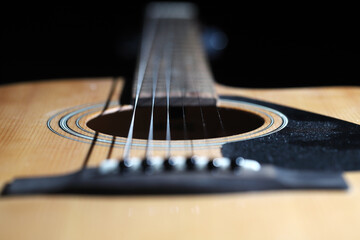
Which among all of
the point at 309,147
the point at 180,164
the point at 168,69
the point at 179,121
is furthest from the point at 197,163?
the point at 168,69

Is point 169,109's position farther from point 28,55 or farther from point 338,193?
point 28,55

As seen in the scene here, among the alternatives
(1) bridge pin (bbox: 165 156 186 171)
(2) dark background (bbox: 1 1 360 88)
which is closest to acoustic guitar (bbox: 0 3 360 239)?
(1) bridge pin (bbox: 165 156 186 171)

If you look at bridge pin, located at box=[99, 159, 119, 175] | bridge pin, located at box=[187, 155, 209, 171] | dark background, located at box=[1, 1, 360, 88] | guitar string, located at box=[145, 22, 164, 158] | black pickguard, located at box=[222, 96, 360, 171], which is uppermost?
bridge pin, located at box=[187, 155, 209, 171]

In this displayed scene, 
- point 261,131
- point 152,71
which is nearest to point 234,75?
point 152,71

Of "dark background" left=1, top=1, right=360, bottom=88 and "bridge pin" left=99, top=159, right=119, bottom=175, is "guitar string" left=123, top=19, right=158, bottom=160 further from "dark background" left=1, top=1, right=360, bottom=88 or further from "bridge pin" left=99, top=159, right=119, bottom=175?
"dark background" left=1, top=1, right=360, bottom=88

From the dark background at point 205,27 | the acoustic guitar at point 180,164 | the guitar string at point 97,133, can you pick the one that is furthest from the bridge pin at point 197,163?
the dark background at point 205,27

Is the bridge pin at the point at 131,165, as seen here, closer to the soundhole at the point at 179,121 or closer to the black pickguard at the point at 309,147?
the black pickguard at the point at 309,147
